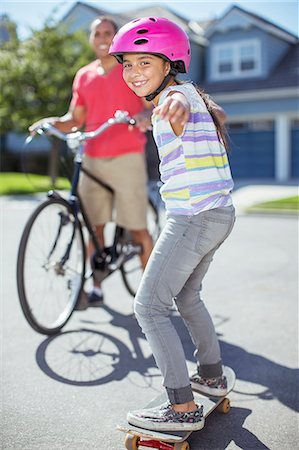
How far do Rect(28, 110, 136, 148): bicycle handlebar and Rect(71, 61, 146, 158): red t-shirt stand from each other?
6.4 inches

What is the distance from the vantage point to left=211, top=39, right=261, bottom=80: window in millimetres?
Result: 23984

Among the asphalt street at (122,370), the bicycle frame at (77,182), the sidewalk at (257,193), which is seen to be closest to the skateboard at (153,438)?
the asphalt street at (122,370)

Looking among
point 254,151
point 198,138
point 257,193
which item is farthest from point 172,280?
point 254,151

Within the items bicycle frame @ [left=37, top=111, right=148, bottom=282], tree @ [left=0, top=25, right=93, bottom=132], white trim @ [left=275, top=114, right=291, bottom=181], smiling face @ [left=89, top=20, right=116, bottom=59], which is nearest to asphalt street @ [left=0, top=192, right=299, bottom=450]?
bicycle frame @ [left=37, top=111, right=148, bottom=282]

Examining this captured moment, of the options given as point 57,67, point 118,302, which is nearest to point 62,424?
point 118,302

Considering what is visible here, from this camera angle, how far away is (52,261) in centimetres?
428

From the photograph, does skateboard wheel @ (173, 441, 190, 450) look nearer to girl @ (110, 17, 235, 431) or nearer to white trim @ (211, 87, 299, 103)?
girl @ (110, 17, 235, 431)

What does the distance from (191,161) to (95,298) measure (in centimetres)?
236

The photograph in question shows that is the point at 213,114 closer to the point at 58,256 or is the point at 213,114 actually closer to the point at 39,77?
the point at 58,256

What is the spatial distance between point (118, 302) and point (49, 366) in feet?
5.17

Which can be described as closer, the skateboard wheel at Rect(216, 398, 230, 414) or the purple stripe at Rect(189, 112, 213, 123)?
the purple stripe at Rect(189, 112, 213, 123)

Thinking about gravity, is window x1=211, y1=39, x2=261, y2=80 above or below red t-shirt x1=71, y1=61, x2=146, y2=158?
above

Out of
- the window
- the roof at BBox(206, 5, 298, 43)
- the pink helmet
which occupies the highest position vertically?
the roof at BBox(206, 5, 298, 43)

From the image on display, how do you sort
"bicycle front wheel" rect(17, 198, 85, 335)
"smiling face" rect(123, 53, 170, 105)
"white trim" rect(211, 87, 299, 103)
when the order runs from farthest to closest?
"white trim" rect(211, 87, 299, 103), "bicycle front wheel" rect(17, 198, 85, 335), "smiling face" rect(123, 53, 170, 105)
